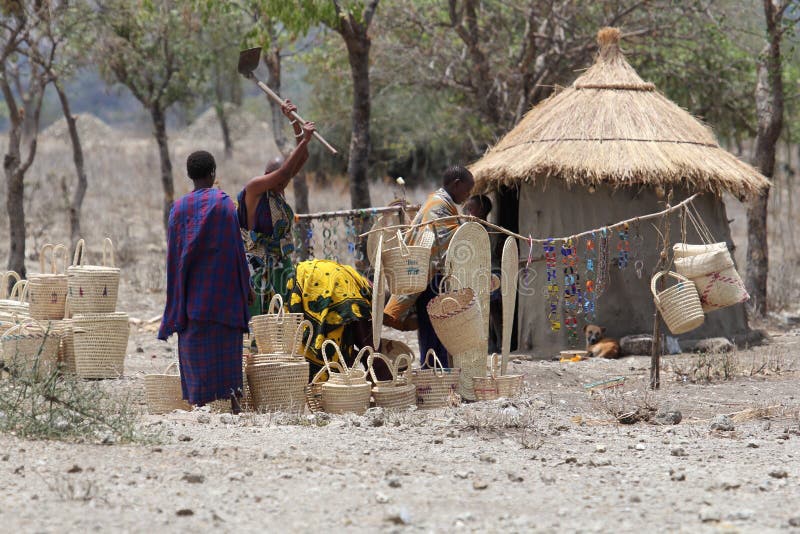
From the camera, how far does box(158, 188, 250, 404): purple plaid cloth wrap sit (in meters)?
5.73

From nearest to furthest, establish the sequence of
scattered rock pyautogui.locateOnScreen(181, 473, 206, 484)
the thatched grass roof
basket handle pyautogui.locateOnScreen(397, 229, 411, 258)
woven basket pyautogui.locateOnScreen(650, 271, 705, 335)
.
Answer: scattered rock pyautogui.locateOnScreen(181, 473, 206, 484) < basket handle pyautogui.locateOnScreen(397, 229, 411, 258) < woven basket pyautogui.locateOnScreen(650, 271, 705, 335) < the thatched grass roof

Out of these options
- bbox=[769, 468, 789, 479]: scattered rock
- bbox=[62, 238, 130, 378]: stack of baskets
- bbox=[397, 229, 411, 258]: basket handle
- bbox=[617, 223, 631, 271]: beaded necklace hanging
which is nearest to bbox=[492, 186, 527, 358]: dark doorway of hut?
bbox=[617, 223, 631, 271]: beaded necklace hanging

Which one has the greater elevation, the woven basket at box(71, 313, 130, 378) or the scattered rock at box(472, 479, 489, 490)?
the woven basket at box(71, 313, 130, 378)

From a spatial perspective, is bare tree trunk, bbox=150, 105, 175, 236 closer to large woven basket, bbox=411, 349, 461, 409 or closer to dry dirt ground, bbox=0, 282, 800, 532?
large woven basket, bbox=411, 349, 461, 409

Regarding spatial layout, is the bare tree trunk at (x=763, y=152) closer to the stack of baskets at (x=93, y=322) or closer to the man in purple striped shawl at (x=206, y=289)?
the stack of baskets at (x=93, y=322)

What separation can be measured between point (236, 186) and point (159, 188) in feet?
8.15

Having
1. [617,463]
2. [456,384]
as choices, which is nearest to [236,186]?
[456,384]

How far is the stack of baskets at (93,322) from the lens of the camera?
7.45 meters

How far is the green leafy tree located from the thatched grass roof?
6.65m

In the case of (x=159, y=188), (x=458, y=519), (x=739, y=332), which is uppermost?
(x=159, y=188)

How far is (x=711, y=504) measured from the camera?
407 cm

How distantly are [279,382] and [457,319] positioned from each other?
1.11 m

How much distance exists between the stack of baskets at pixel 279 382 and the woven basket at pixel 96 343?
190 centimetres

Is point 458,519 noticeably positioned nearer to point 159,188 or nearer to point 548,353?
point 548,353
